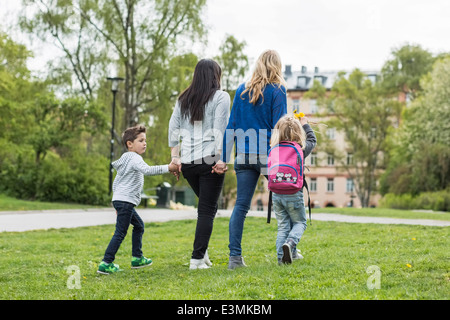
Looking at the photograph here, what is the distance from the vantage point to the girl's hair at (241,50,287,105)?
550 cm

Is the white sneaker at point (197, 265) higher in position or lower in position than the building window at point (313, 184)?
lower

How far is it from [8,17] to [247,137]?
26376 millimetres

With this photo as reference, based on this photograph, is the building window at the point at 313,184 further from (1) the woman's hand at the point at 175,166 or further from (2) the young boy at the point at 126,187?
(1) the woman's hand at the point at 175,166

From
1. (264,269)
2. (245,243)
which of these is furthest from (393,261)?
(245,243)

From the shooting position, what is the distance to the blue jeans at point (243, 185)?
5496 millimetres

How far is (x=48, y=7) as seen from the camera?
28.7 metres

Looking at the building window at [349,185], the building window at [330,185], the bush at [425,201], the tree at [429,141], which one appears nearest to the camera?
the bush at [425,201]

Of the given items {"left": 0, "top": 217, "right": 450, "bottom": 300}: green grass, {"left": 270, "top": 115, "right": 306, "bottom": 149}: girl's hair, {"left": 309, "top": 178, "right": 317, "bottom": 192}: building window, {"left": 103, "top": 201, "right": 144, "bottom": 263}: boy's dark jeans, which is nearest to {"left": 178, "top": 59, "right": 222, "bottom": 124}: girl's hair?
{"left": 270, "top": 115, "right": 306, "bottom": 149}: girl's hair

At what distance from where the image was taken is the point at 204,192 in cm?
552

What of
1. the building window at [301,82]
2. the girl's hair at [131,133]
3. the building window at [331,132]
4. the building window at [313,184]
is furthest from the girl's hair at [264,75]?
the building window at [301,82]

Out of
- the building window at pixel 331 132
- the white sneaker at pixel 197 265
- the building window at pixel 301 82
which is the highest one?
the building window at pixel 301 82

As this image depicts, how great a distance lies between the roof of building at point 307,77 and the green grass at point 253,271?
66037 millimetres
